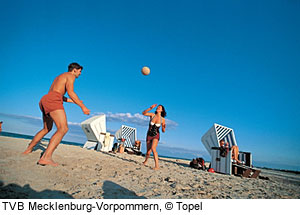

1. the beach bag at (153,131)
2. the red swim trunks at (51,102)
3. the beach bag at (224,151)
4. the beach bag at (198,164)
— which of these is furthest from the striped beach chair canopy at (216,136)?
the red swim trunks at (51,102)

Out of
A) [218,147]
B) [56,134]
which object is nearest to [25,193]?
[56,134]

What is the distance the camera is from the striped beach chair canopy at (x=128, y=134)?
48.5 ft

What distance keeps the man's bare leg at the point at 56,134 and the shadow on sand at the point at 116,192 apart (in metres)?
1.09

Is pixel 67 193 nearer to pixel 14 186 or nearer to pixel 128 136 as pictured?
pixel 14 186

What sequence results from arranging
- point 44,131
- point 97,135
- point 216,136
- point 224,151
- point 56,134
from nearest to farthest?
point 56,134
point 44,131
point 224,151
point 216,136
point 97,135

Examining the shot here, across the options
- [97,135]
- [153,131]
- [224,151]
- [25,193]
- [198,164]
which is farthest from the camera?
[97,135]

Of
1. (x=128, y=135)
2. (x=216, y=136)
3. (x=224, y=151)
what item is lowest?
(x=224, y=151)

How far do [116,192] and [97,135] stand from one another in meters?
9.05

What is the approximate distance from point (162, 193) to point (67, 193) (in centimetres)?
98

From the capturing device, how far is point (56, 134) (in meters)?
2.57
